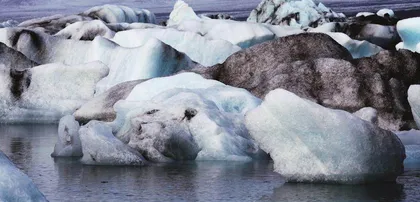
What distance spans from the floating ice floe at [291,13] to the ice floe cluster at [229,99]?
47.4 ft

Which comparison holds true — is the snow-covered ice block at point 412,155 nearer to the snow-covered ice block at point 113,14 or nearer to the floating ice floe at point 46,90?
the floating ice floe at point 46,90

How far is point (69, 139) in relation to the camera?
1323 cm

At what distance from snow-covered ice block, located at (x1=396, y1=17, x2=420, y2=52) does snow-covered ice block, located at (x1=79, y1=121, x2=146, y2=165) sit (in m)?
14.3

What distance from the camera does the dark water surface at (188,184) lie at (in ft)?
32.6

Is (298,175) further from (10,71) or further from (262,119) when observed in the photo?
(10,71)

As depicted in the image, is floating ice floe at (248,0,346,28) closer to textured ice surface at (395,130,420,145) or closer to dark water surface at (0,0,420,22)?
textured ice surface at (395,130,420,145)

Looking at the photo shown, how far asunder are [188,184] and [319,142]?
4.47 ft

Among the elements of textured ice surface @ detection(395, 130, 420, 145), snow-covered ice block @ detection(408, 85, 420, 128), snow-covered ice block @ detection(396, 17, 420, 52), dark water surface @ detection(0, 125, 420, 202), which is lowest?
dark water surface @ detection(0, 125, 420, 202)

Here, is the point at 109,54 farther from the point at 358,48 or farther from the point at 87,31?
the point at 87,31

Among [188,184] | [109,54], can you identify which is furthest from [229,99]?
[109,54]

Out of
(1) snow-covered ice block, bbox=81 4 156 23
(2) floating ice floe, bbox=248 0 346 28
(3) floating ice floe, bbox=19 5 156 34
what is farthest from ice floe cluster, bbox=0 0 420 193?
(2) floating ice floe, bbox=248 0 346 28

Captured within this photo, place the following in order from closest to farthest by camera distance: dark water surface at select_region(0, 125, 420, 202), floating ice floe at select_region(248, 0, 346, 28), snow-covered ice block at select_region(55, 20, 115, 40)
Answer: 1. dark water surface at select_region(0, 125, 420, 202)
2. snow-covered ice block at select_region(55, 20, 115, 40)
3. floating ice floe at select_region(248, 0, 346, 28)

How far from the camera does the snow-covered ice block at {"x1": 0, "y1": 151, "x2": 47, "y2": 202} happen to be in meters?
7.17

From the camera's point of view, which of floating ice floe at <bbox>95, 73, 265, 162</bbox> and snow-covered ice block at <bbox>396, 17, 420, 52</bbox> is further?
snow-covered ice block at <bbox>396, 17, 420, 52</bbox>
